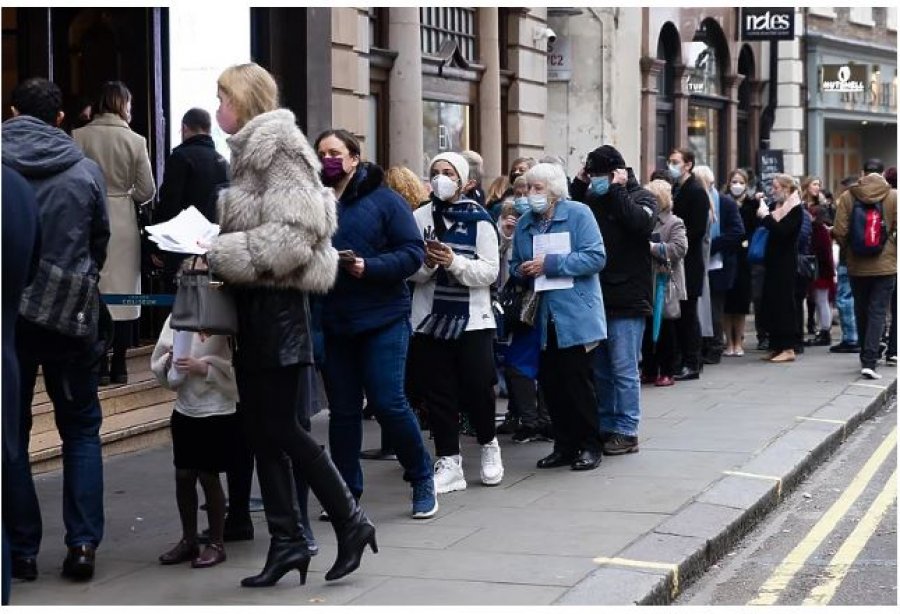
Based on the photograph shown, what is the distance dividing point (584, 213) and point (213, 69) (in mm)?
4113

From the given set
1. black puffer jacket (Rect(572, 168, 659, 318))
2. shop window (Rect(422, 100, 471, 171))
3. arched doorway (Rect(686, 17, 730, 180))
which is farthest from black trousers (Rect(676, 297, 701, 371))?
arched doorway (Rect(686, 17, 730, 180))

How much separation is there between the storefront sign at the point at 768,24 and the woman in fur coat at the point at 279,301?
22.2 metres

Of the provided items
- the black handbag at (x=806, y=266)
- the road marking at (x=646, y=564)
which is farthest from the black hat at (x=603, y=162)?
the black handbag at (x=806, y=266)

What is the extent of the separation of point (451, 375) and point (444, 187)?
951mm

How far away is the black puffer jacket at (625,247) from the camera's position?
9.77 meters

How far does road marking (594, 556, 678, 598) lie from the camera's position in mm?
6758

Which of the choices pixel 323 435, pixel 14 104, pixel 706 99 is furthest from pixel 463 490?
pixel 706 99

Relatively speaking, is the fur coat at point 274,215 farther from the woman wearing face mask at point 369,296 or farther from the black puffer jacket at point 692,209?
the black puffer jacket at point 692,209

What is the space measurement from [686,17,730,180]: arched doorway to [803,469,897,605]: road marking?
18954 millimetres

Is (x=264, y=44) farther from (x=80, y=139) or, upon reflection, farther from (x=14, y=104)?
(x=14, y=104)

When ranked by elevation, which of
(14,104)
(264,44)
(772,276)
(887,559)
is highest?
(264,44)

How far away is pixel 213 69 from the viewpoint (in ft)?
40.0

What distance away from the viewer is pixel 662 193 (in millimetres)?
13148

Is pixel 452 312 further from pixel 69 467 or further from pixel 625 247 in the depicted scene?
pixel 69 467
